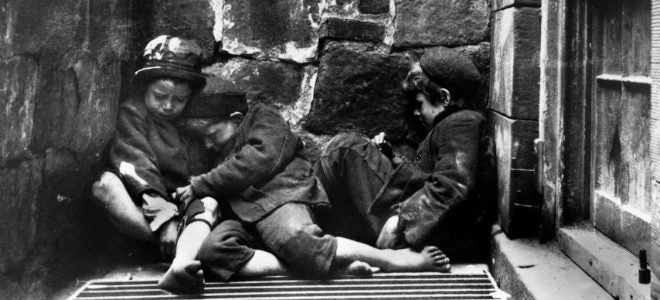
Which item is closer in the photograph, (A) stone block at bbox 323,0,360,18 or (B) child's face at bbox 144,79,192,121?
(B) child's face at bbox 144,79,192,121

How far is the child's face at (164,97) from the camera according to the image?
3.23 metres

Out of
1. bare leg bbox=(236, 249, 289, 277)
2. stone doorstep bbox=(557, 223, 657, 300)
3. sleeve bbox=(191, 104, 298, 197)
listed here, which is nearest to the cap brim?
sleeve bbox=(191, 104, 298, 197)

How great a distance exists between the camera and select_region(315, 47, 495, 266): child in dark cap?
9.90 ft

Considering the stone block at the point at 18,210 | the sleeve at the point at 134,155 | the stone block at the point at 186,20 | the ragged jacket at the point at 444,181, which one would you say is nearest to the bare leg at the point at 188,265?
the sleeve at the point at 134,155

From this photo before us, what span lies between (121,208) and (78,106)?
48 cm

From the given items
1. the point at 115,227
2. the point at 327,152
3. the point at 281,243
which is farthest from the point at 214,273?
the point at 327,152

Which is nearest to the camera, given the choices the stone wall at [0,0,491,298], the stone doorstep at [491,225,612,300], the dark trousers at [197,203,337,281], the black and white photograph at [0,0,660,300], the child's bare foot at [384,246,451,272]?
the stone doorstep at [491,225,612,300]

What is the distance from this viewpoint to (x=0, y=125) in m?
2.31

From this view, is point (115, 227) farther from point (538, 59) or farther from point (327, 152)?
point (538, 59)

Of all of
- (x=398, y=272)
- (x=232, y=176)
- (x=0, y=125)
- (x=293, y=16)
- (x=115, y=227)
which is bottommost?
(x=398, y=272)

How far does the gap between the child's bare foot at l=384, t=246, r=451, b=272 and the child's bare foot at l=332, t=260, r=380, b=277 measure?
0.09 metres

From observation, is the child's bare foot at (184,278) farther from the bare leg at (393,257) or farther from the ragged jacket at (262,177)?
the bare leg at (393,257)

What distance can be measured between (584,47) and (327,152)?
1.22m

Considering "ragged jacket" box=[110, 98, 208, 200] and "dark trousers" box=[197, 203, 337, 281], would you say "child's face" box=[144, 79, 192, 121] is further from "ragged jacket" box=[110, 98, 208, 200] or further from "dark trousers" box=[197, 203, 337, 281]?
"dark trousers" box=[197, 203, 337, 281]
